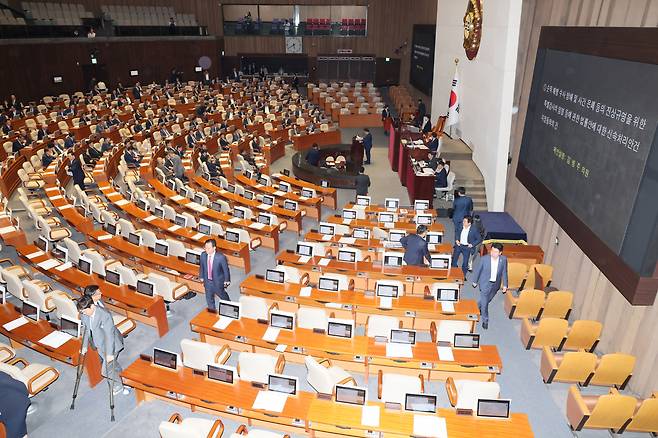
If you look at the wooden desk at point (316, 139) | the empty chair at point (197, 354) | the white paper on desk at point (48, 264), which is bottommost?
the wooden desk at point (316, 139)

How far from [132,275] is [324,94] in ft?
80.7

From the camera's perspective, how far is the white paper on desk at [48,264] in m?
10.1

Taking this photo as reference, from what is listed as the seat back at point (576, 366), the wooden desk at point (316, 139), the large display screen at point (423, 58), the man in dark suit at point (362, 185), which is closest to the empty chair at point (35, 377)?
the seat back at point (576, 366)

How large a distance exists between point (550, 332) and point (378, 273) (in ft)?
11.7

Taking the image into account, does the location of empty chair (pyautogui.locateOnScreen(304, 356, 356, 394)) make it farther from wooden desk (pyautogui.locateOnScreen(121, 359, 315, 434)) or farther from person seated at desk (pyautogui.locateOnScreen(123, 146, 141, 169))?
person seated at desk (pyautogui.locateOnScreen(123, 146, 141, 169))

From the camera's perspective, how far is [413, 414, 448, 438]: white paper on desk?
5891 mm

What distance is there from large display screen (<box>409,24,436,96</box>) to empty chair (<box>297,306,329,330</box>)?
75.8 feet

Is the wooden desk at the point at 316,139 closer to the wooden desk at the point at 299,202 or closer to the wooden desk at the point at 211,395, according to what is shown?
the wooden desk at the point at 299,202

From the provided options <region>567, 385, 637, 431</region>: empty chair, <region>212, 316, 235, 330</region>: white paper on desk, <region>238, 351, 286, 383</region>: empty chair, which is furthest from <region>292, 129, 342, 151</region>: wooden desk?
<region>567, 385, 637, 431</region>: empty chair

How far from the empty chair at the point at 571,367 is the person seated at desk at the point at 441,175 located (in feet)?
28.1

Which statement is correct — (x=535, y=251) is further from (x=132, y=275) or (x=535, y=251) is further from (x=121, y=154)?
(x=121, y=154)

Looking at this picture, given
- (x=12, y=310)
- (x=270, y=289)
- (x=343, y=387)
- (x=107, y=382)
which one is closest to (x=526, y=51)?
(x=270, y=289)

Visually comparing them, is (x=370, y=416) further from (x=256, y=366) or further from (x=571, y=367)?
(x=571, y=367)

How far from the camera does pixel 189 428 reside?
593 cm
